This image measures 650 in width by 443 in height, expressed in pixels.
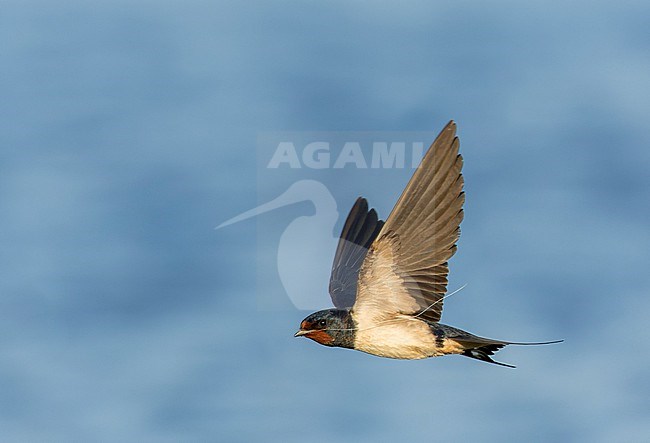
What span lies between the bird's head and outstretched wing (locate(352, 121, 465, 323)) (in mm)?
146

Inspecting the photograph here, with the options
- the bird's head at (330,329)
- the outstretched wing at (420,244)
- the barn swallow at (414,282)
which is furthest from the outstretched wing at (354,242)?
the outstretched wing at (420,244)

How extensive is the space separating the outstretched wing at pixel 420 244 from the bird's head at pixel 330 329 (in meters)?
0.15

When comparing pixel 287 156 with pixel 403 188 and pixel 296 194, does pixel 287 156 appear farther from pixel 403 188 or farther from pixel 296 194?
pixel 403 188

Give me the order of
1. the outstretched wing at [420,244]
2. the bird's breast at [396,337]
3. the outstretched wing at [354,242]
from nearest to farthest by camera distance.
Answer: the outstretched wing at [420,244] < the bird's breast at [396,337] < the outstretched wing at [354,242]

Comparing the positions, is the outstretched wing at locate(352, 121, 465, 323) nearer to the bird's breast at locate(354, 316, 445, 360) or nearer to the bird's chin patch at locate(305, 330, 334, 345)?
the bird's breast at locate(354, 316, 445, 360)

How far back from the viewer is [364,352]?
1084cm

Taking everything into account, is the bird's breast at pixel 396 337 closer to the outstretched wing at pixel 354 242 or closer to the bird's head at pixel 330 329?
the bird's head at pixel 330 329

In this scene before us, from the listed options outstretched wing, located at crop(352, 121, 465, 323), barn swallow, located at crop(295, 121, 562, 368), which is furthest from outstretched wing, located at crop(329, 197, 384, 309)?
outstretched wing, located at crop(352, 121, 465, 323)

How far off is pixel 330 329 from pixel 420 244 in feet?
3.70

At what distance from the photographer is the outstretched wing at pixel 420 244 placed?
33.4ft

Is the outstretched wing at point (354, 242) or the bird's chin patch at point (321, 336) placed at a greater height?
the outstretched wing at point (354, 242)

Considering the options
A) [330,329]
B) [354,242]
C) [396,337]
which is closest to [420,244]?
[396,337]

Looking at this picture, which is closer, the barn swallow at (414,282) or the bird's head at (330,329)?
the barn swallow at (414,282)

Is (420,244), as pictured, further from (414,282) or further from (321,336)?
(321,336)
